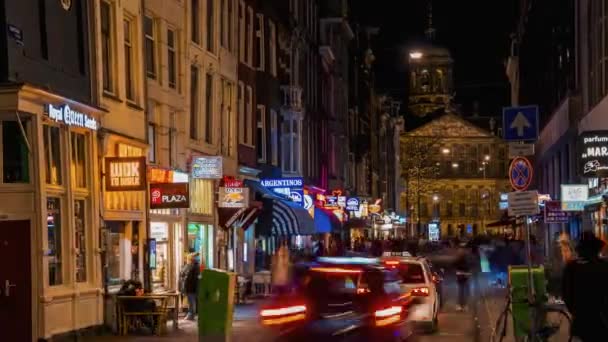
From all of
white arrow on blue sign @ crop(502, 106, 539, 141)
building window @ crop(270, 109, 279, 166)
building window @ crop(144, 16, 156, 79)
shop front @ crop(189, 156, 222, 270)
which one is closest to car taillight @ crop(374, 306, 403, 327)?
white arrow on blue sign @ crop(502, 106, 539, 141)

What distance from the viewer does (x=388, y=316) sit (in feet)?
47.7

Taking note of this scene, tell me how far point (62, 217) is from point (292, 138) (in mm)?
26632

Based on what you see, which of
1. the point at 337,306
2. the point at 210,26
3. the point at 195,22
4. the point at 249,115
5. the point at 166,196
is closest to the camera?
the point at 337,306

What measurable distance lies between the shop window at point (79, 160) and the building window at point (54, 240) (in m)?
1.08

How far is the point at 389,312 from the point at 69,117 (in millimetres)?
9531

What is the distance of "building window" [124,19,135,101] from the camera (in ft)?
88.4

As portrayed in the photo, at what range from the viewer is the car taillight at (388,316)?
14359 millimetres

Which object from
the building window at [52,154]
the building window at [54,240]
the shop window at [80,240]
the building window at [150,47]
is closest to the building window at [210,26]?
the building window at [150,47]

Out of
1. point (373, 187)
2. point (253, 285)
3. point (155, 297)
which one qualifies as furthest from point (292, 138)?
point (373, 187)

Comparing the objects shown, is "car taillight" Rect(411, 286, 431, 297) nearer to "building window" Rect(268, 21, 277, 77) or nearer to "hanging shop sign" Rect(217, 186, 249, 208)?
"hanging shop sign" Rect(217, 186, 249, 208)

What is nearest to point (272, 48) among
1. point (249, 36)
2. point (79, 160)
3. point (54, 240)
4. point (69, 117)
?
point (249, 36)

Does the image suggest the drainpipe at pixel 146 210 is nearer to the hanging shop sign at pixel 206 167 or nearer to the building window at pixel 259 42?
the hanging shop sign at pixel 206 167

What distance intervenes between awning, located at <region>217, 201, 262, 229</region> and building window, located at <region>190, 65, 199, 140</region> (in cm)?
290

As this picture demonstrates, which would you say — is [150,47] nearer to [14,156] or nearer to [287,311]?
[14,156]
